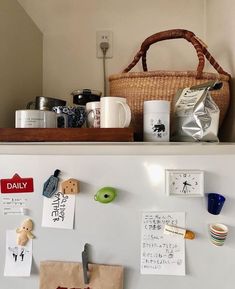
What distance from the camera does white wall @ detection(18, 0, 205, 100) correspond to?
115cm

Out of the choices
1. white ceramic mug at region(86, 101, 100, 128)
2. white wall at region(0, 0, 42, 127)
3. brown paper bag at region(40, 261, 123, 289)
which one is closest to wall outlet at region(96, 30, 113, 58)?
white wall at region(0, 0, 42, 127)

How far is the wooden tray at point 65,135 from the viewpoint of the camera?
0.63 metres

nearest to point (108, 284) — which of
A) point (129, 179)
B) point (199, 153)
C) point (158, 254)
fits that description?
point (158, 254)

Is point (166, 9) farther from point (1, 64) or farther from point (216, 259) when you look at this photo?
point (216, 259)

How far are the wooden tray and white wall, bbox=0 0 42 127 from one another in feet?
0.66

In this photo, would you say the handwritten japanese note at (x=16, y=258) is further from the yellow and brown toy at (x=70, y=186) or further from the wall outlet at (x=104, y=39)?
the wall outlet at (x=104, y=39)

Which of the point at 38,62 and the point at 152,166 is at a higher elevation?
the point at 38,62

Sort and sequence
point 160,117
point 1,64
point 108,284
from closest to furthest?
point 108,284, point 160,117, point 1,64

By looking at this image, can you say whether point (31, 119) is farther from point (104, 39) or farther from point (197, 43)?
point (104, 39)

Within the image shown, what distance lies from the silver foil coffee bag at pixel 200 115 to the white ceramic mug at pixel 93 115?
238 millimetres

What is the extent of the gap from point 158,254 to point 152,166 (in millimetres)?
193

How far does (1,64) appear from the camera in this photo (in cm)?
79

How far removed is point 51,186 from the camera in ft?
1.78

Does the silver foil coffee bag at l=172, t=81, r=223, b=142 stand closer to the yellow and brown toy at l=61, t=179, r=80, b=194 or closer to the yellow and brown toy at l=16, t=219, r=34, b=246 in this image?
the yellow and brown toy at l=61, t=179, r=80, b=194
